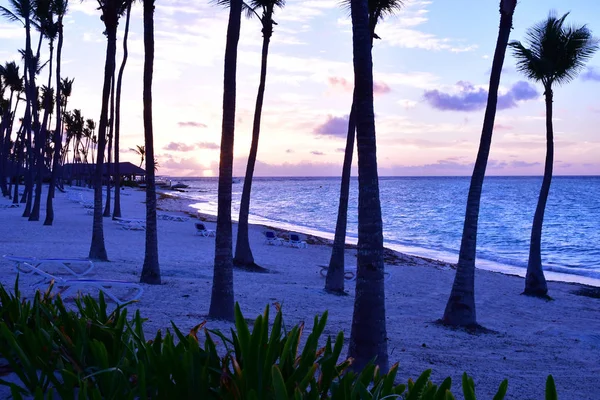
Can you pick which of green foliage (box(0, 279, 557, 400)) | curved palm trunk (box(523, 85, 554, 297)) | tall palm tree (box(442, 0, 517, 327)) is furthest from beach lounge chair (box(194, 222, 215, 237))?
green foliage (box(0, 279, 557, 400))

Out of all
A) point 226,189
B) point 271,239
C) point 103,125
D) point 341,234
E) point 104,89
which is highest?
point 104,89

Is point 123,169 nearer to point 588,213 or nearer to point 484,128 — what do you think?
point 588,213

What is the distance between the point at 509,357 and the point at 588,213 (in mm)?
57993

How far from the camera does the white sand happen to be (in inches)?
281

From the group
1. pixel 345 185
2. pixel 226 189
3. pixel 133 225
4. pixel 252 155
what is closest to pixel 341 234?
pixel 345 185

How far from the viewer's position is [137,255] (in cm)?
1567

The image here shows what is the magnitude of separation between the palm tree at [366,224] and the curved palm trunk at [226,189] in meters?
2.55

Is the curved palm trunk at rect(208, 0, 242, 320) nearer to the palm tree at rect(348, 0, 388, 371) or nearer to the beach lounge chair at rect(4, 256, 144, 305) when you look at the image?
the beach lounge chair at rect(4, 256, 144, 305)

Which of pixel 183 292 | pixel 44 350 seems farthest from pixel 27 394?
pixel 183 292

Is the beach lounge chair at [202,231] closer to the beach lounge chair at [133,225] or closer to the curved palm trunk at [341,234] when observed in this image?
the beach lounge chair at [133,225]

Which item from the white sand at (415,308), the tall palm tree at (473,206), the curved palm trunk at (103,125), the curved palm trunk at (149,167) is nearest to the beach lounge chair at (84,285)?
the white sand at (415,308)

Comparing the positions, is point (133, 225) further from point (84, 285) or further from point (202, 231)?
point (84, 285)

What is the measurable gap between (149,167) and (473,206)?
5.92 meters

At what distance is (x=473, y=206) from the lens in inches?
379
